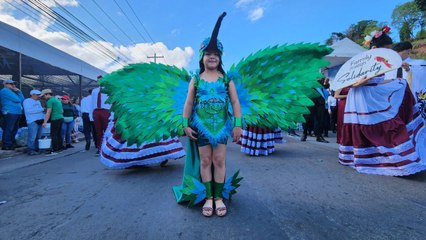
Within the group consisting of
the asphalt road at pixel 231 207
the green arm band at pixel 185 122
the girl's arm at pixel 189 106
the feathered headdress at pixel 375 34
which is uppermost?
the feathered headdress at pixel 375 34

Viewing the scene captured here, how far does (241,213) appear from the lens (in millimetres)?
2459

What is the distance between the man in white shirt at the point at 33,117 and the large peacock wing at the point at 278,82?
6.44 m

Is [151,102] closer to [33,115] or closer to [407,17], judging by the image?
[33,115]

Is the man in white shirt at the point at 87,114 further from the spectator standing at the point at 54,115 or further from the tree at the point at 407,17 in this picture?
the tree at the point at 407,17

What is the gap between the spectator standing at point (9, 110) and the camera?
22.8ft

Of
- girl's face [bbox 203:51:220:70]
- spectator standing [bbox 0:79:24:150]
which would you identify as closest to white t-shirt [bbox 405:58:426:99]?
girl's face [bbox 203:51:220:70]

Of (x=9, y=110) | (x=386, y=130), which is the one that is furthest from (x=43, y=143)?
(x=386, y=130)

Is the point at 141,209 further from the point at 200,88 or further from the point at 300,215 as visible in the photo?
the point at 300,215

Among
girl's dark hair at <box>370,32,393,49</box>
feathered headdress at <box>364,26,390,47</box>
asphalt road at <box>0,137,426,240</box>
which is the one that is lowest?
asphalt road at <box>0,137,426,240</box>

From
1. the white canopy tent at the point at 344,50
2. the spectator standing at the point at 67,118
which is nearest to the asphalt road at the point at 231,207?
the spectator standing at the point at 67,118

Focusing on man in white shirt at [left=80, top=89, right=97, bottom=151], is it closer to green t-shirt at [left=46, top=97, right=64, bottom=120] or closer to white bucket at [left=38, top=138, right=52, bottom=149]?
green t-shirt at [left=46, top=97, right=64, bottom=120]

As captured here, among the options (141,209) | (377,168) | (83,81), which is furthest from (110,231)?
(83,81)

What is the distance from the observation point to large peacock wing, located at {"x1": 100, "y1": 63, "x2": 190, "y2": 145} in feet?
8.80

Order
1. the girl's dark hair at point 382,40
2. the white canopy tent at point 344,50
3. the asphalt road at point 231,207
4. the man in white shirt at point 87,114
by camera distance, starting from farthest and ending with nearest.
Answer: the white canopy tent at point 344,50 → the man in white shirt at point 87,114 → the girl's dark hair at point 382,40 → the asphalt road at point 231,207
